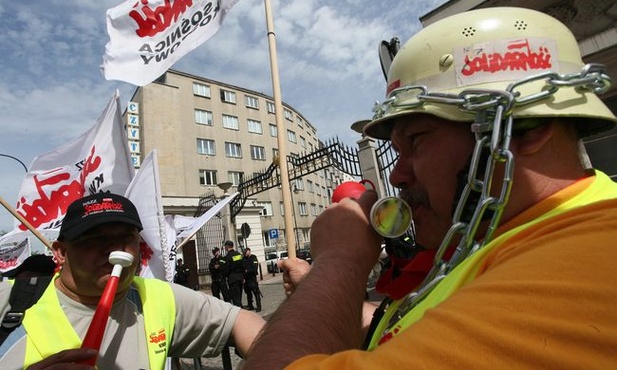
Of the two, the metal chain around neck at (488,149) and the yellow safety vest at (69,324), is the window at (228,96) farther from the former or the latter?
the metal chain around neck at (488,149)

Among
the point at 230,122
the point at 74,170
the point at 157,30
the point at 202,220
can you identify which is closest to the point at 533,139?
the point at 74,170

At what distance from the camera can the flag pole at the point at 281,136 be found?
435cm

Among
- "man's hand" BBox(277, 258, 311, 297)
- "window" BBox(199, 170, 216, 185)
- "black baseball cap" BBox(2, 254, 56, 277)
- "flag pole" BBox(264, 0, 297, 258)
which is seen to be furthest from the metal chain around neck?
"window" BBox(199, 170, 216, 185)

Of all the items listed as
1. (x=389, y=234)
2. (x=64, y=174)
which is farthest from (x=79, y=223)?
(x=64, y=174)

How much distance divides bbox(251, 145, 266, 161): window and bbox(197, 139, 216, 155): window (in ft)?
14.5

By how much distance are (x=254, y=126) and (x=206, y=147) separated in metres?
6.74

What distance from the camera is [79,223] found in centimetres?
207

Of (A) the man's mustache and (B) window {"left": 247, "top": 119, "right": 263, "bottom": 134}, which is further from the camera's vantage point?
(B) window {"left": 247, "top": 119, "right": 263, "bottom": 134}

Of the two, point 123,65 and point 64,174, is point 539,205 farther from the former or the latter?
point 123,65

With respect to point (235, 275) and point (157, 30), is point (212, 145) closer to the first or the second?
point (235, 275)

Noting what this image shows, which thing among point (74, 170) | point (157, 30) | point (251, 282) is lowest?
point (251, 282)

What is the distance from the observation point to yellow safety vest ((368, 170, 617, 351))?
80 cm

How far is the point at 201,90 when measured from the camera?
3491 centimetres

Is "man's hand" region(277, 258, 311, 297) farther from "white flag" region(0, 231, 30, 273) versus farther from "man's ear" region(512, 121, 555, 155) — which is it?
"white flag" region(0, 231, 30, 273)
